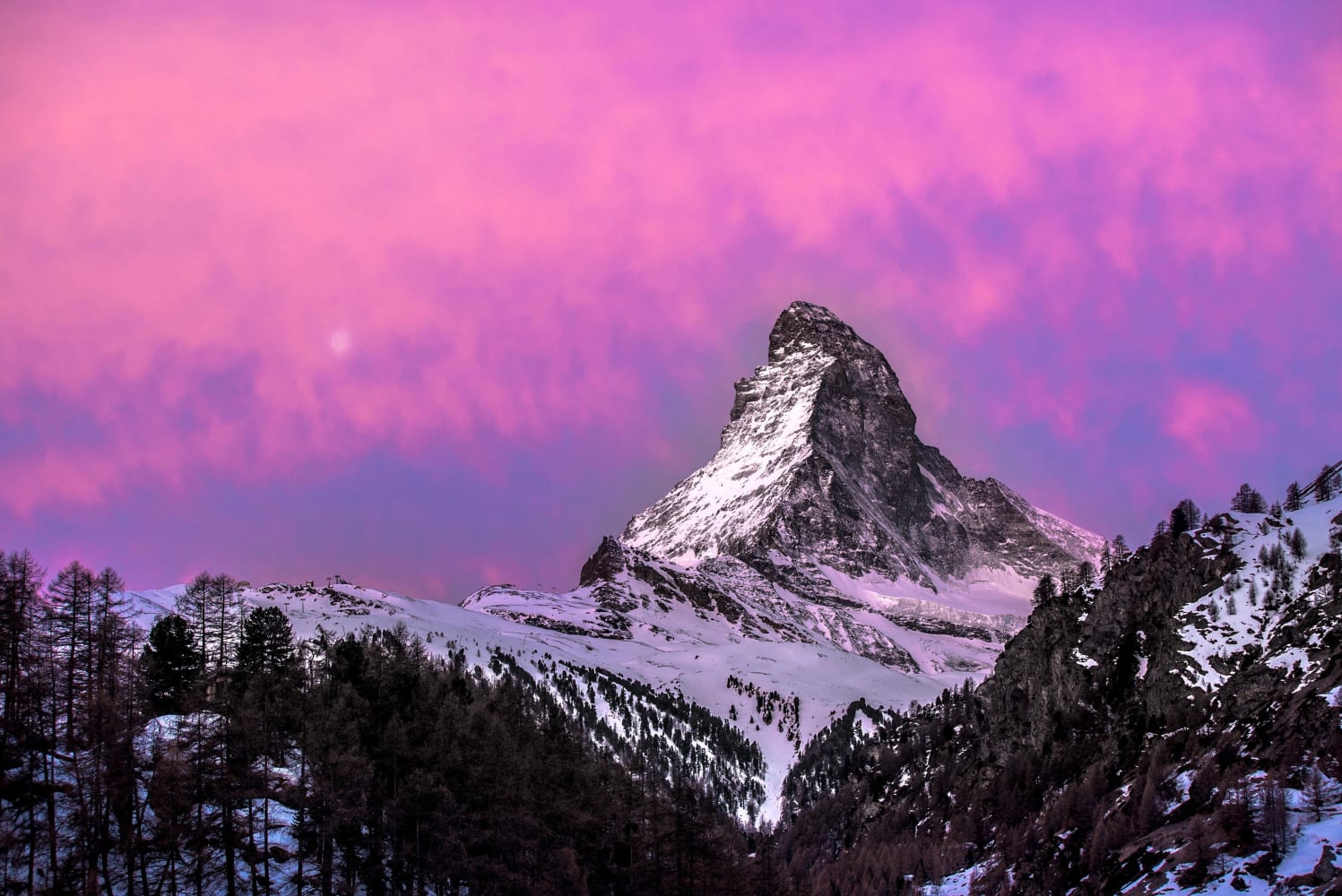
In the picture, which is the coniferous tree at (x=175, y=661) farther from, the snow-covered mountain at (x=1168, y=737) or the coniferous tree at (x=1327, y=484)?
the coniferous tree at (x=1327, y=484)

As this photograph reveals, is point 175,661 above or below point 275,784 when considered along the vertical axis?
above

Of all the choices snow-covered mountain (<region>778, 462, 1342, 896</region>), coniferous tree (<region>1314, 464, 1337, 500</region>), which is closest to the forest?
snow-covered mountain (<region>778, 462, 1342, 896</region>)

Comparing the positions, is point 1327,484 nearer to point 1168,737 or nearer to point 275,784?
point 1168,737

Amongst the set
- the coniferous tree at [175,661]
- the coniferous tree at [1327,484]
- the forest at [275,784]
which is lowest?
the forest at [275,784]

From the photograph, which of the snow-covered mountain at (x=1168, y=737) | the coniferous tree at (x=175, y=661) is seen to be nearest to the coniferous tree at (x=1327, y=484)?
the snow-covered mountain at (x=1168, y=737)

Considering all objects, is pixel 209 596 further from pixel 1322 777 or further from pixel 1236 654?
pixel 1236 654

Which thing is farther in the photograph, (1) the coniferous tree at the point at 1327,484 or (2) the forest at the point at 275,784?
(1) the coniferous tree at the point at 1327,484

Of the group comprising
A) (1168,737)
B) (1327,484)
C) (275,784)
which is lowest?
(275,784)

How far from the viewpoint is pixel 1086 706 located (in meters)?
98.4

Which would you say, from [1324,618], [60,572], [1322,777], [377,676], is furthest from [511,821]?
[1324,618]

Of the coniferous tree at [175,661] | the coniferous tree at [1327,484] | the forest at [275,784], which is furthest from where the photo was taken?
the coniferous tree at [1327,484]

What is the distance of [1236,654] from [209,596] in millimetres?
75140

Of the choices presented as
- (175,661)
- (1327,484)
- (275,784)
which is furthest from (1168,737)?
(175,661)

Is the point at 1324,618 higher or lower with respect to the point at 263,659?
lower
